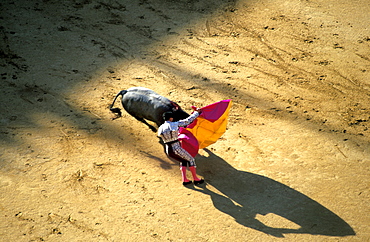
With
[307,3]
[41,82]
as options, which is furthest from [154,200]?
[307,3]

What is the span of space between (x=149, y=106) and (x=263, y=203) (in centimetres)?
218

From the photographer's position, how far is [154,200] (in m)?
5.19

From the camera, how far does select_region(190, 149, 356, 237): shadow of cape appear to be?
4.78 meters

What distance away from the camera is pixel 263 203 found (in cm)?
513

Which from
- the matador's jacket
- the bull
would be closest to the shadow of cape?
the matador's jacket

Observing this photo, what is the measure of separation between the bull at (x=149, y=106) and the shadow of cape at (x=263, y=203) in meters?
0.93

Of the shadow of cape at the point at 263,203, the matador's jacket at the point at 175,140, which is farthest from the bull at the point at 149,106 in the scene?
the shadow of cape at the point at 263,203

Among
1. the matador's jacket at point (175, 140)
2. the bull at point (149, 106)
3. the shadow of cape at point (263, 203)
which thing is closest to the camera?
the shadow of cape at point (263, 203)

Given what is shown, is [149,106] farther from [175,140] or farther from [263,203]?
[263,203]

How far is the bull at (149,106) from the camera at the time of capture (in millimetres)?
5789

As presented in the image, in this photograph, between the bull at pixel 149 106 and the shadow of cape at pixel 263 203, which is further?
the bull at pixel 149 106

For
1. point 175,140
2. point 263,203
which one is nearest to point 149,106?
point 175,140

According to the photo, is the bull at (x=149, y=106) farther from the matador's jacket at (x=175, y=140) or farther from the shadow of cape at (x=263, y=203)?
the shadow of cape at (x=263, y=203)

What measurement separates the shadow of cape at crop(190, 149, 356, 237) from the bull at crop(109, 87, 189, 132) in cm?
93
